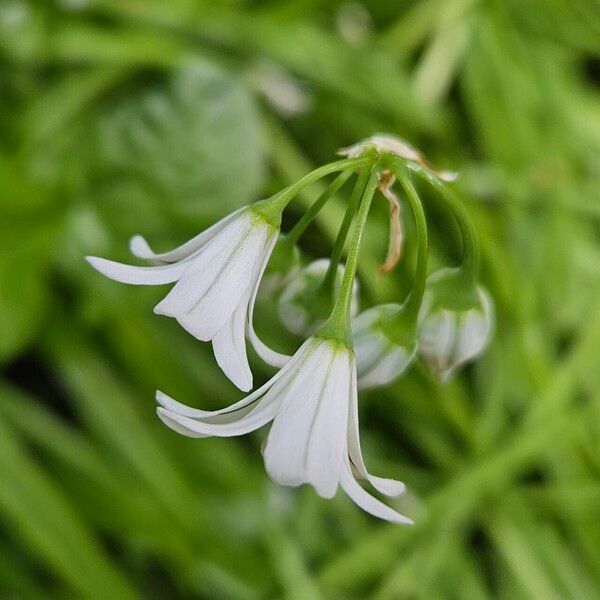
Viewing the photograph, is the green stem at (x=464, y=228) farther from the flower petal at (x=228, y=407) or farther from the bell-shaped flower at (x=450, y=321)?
the flower petal at (x=228, y=407)

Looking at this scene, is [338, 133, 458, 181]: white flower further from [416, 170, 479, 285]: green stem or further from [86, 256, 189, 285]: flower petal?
[86, 256, 189, 285]: flower petal

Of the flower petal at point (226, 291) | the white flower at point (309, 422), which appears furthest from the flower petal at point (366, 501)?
the flower petal at point (226, 291)

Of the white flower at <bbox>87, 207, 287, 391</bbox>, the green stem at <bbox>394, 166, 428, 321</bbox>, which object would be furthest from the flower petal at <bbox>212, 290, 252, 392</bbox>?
the green stem at <bbox>394, 166, 428, 321</bbox>

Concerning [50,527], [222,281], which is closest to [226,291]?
[222,281]

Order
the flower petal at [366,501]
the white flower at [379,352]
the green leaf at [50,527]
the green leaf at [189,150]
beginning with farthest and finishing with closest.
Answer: the green leaf at [189,150], the green leaf at [50,527], the white flower at [379,352], the flower petal at [366,501]

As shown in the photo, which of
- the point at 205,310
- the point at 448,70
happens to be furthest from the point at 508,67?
the point at 205,310
